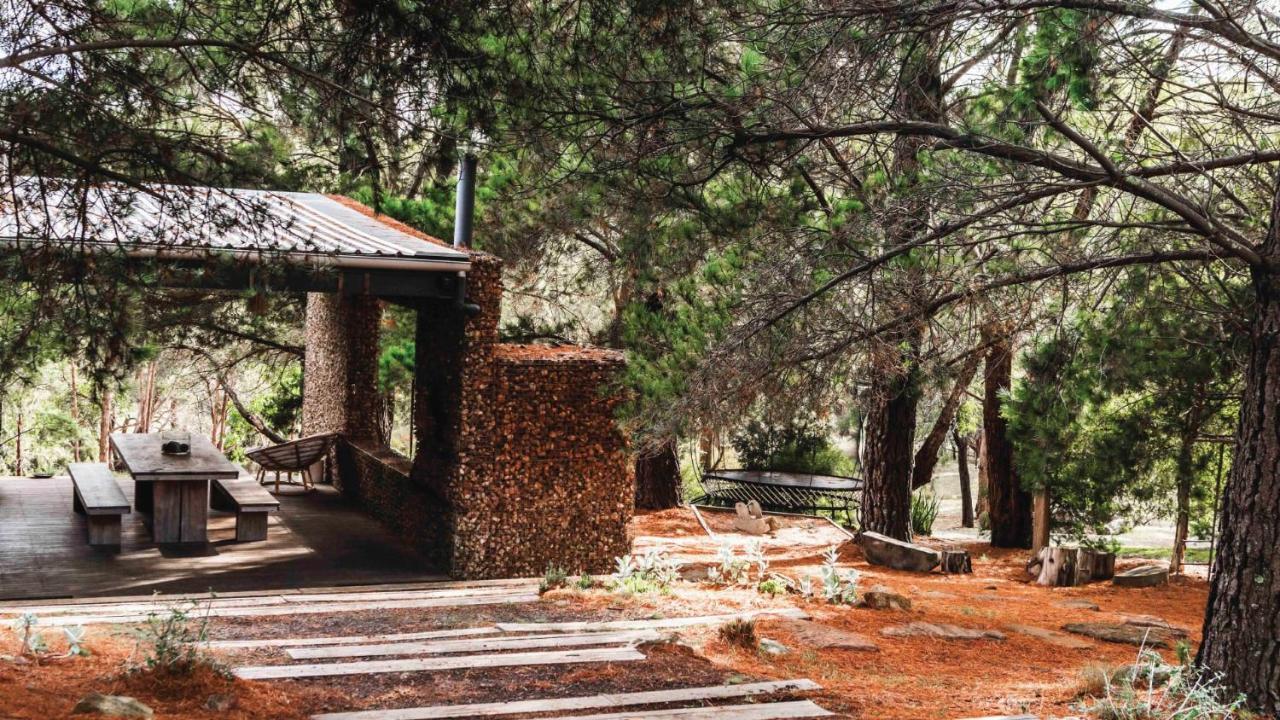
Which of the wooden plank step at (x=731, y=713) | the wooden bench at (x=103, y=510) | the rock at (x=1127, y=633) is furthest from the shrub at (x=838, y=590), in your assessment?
the wooden bench at (x=103, y=510)

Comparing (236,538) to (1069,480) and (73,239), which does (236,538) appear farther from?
(1069,480)

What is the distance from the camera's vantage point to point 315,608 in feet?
25.9

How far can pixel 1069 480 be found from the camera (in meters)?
11.4

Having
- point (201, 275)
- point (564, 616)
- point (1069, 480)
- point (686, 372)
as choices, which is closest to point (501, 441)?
point (686, 372)

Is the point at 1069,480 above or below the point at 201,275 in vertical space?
below

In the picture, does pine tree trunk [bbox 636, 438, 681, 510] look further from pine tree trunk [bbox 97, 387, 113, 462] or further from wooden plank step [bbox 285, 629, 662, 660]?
pine tree trunk [bbox 97, 387, 113, 462]

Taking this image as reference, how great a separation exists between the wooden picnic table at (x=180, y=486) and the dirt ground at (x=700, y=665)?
306 centimetres

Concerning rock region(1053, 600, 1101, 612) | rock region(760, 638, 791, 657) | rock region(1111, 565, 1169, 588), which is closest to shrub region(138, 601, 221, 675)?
rock region(760, 638, 791, 657)

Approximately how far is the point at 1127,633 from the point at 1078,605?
5.16 feet

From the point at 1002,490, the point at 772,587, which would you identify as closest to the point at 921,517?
the point at 1002,490

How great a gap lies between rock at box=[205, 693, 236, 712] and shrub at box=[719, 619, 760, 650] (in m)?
2.85

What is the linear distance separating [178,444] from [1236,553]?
9016 millimetres

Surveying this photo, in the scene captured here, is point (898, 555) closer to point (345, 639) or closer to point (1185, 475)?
point (1185, 475)

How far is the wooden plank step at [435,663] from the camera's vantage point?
569cm
